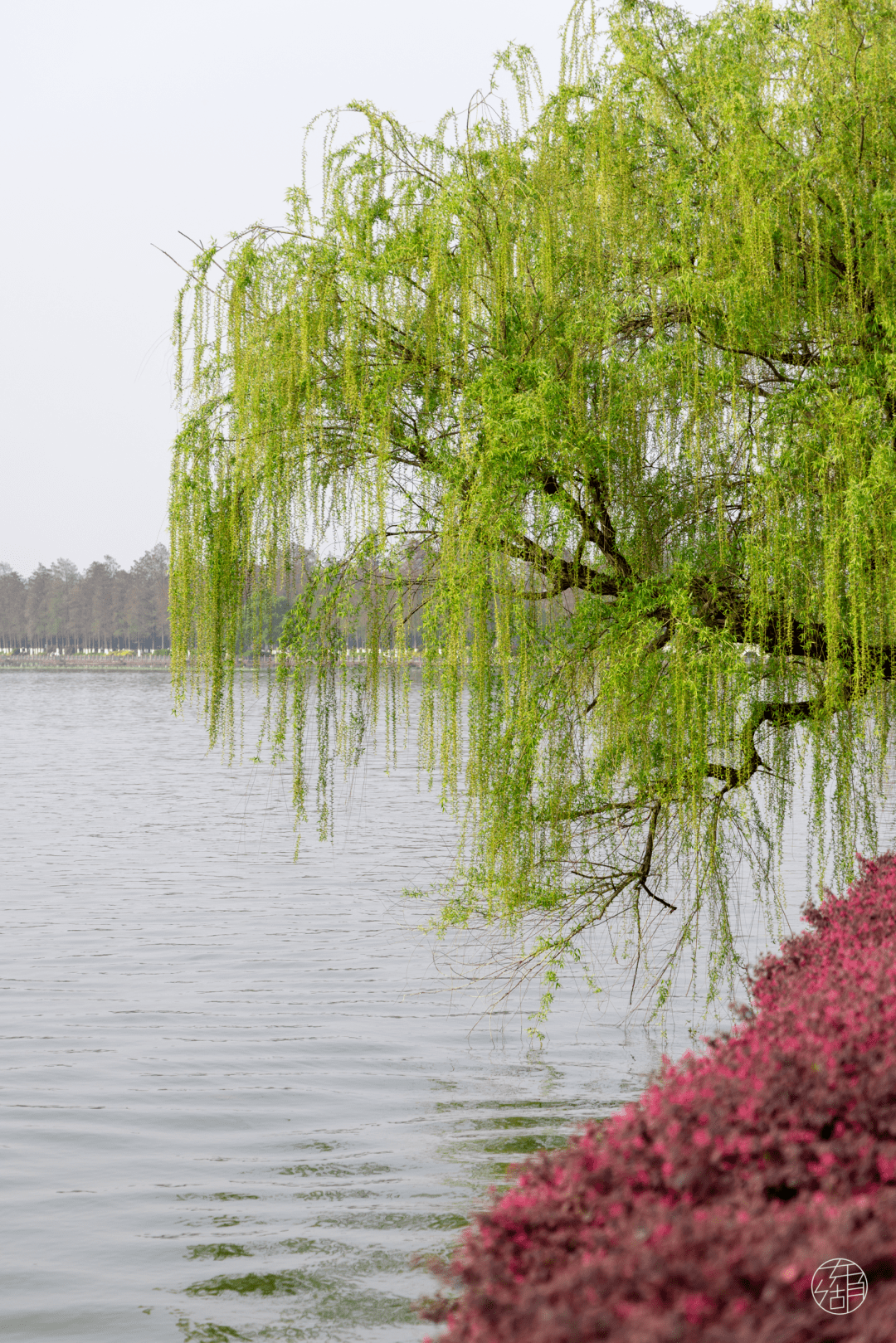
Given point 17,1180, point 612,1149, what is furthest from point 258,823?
point 612,1149

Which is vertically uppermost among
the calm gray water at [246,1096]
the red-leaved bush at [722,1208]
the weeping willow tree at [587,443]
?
the weeping willow tree at [587,443]

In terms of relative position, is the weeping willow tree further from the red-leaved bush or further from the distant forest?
the distant forest

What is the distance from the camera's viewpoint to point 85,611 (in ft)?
487

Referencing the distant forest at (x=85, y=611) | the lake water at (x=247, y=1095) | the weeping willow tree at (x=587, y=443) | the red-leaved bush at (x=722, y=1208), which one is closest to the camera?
the red-leaved bush at (x=722, y=1208)

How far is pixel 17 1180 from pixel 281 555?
3.98 metres

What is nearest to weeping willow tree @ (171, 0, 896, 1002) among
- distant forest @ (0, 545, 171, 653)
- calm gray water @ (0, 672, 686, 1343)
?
calm gray water @ (0, 672, 686, 1343)

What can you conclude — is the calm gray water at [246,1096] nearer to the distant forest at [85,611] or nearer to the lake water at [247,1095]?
the lake water at [247,1095]

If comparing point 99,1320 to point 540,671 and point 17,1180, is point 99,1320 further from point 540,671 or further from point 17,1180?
point 540,671

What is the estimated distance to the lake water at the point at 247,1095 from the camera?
610 cm

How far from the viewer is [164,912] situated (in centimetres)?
1620

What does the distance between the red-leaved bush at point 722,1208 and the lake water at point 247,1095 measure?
3.21 metres

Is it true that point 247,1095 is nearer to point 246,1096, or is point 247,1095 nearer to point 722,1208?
point 246,1096

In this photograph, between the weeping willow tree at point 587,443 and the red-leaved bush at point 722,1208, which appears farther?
the weeping willow tree at point 587,443

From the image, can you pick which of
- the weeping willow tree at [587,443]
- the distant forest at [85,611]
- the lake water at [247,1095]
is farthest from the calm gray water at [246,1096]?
the distant forest at [85,611]
